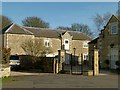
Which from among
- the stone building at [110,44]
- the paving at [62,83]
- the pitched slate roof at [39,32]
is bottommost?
the paving at [62,83]

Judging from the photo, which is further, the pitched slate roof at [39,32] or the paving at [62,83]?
the pitched slate roof at [39,32]

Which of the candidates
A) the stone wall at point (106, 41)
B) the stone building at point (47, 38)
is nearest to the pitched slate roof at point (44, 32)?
the stone building at point (47, 38)

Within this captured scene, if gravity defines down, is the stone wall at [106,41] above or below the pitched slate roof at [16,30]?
below

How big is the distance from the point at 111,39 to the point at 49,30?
992 inches

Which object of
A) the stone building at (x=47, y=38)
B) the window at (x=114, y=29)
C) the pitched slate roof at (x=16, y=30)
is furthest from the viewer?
the stone building at (x=47, y=38)

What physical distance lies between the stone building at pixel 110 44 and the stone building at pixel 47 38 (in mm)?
14733

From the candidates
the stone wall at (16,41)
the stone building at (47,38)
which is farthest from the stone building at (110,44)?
the stone wall at (16,41)

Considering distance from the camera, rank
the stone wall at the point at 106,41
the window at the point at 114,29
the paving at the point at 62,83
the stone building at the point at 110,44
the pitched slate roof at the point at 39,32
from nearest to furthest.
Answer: the paving at the point at 62,83 < the stone building at the point at 110,44 < the stone wall at the point at 106,41 < the window at the point at 114,29 < the pitched slate roof at the point at 39,32

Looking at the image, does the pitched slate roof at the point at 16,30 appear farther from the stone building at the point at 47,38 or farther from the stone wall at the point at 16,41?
the stone wall at the point at 16,41

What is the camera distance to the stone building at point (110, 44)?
38.4 metres

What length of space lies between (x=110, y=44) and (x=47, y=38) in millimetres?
22894

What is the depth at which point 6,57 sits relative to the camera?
32.6m

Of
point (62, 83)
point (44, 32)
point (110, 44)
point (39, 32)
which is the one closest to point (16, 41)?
point (39, 32)

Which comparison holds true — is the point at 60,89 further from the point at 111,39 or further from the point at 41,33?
the point at 41,33
